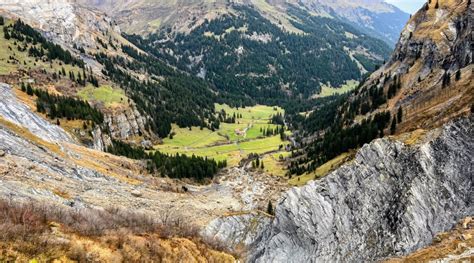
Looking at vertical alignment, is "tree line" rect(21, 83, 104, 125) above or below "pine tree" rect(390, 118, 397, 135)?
below

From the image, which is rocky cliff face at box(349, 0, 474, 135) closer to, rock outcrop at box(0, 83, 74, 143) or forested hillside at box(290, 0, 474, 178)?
forested hillside at box(290, 0, 474, 178)

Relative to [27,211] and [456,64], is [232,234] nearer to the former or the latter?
[27,211]

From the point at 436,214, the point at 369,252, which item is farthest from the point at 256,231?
the point at 436,214

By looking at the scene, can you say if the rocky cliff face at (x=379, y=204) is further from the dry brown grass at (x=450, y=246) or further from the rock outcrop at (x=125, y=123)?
the rock outcrop at (x=125, y=123)

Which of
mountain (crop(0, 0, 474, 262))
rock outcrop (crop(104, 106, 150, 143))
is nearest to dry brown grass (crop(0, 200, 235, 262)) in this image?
mountain (crop(0, 0, 474, 262))

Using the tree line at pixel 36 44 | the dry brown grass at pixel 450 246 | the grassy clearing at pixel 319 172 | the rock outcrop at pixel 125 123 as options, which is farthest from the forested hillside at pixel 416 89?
the tree line at pixel 36 44

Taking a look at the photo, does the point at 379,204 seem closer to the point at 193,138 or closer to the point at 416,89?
the point at 416,89
